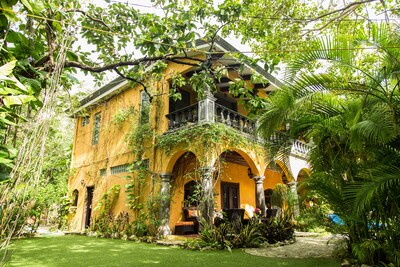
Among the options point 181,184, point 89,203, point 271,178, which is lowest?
point 89,203

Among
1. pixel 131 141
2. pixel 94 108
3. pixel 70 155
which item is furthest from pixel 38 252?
pixel 70 155

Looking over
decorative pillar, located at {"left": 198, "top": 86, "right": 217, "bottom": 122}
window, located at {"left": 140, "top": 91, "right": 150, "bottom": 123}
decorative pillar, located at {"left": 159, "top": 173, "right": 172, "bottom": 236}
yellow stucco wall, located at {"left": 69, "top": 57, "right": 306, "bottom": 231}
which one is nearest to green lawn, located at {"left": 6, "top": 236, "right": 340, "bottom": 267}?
decorative pillar, located at {"left": 159, "top": 173, "right": 172, "bottom": 236}

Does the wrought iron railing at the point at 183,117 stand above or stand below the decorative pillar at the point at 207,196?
above

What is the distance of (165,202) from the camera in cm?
966

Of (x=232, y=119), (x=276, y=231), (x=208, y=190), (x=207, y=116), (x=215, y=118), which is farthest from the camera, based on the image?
(x=232, y=119)

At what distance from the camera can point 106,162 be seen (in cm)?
1315

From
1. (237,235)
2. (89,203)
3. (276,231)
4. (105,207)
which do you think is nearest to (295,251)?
(276,231)

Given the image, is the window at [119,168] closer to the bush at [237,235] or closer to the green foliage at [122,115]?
the green foliage at [122,115]

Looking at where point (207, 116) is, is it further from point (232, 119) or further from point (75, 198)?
point (75, 198)

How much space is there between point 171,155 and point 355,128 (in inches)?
274

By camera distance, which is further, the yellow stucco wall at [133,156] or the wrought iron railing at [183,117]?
the yellow stucco wall at [133,156]

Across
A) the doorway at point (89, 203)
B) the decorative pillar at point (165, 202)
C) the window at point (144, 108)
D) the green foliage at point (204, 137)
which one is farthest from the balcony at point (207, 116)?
the doorway at point (89, 203)

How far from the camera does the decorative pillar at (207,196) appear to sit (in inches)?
327

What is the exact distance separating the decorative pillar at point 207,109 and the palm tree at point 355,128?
142 inches
